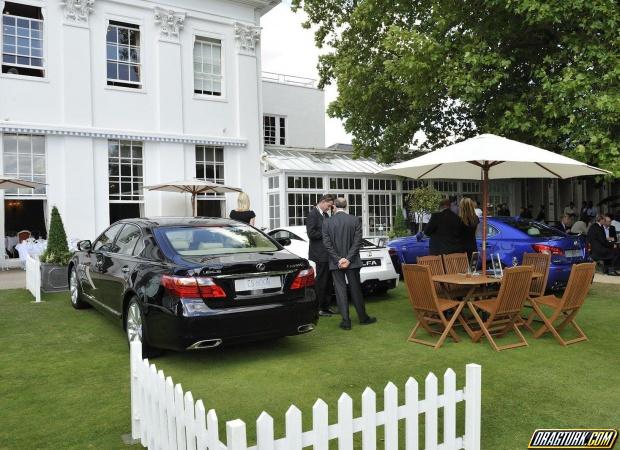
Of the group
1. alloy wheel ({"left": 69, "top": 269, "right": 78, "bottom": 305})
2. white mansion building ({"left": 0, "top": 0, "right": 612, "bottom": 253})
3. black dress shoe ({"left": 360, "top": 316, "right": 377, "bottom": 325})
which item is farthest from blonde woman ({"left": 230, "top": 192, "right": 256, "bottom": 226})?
white mansion building ({"left": 0, "top": 0, "right": 612, "bottom": 253})

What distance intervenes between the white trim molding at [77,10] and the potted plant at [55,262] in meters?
8.42

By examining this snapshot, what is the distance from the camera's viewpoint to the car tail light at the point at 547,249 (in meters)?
8.52

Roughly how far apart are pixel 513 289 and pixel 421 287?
101cm

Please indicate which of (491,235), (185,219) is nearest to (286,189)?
(491,235)

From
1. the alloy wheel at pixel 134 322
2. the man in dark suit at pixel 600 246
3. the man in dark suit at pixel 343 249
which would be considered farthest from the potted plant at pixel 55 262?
the man in dark suit at pixel 600 246

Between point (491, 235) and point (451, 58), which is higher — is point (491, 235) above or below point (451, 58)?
below

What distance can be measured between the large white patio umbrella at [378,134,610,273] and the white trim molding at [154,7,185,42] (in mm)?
13090

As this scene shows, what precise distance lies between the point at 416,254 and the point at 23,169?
1229 centimetres

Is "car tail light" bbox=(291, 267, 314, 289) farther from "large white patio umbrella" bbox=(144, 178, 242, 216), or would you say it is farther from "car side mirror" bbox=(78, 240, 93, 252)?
"large white patio umbrella" bbox=(144, 178, 242, 216)

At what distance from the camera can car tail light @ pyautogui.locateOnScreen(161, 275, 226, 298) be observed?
4.86m

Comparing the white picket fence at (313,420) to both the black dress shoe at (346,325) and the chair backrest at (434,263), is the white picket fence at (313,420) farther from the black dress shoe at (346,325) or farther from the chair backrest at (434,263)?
the chair backrest at (434,263)

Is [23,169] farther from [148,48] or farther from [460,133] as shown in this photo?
[460,133]

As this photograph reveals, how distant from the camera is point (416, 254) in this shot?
420 inches

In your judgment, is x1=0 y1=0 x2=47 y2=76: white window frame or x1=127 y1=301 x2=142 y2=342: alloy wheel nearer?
x1=127 y1=301 x2=142 y2=342: alloy wheel
